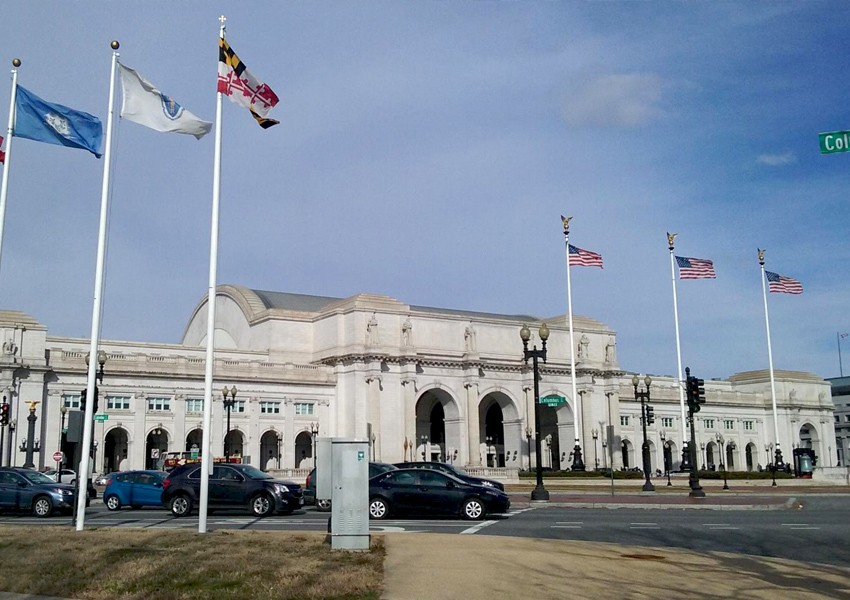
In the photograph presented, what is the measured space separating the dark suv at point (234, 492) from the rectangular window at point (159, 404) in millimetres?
48030

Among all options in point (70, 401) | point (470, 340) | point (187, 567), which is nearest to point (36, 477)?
point (187, 567)

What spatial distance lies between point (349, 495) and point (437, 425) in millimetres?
81423

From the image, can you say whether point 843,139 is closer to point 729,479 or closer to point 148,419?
point 729,479

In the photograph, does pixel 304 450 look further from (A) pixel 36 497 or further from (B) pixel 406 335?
(A) pixel 36 497

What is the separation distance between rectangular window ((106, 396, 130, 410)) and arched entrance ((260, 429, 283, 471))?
13.5 meters

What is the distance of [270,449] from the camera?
83.6m

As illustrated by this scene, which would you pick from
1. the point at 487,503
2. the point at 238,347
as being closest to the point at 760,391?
the point at 238,347

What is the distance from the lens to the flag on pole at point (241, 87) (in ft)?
78.0

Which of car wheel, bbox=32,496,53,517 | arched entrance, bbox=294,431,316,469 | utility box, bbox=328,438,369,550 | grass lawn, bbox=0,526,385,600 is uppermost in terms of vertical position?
arched entrance, bbox=294,431,316,469

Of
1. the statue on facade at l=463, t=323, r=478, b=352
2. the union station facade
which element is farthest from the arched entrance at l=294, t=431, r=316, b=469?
the statue on facade at l=463, t=323, r=478, b=352

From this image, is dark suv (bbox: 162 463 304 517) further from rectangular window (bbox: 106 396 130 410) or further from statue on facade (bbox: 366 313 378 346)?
statue on facade (bbox: 366 313 378 346)

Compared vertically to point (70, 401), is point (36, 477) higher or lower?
lower

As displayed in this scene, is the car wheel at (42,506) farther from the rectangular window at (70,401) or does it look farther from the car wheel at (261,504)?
the rectangular window at (70,401)

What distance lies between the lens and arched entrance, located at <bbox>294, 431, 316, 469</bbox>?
85.1 metres
